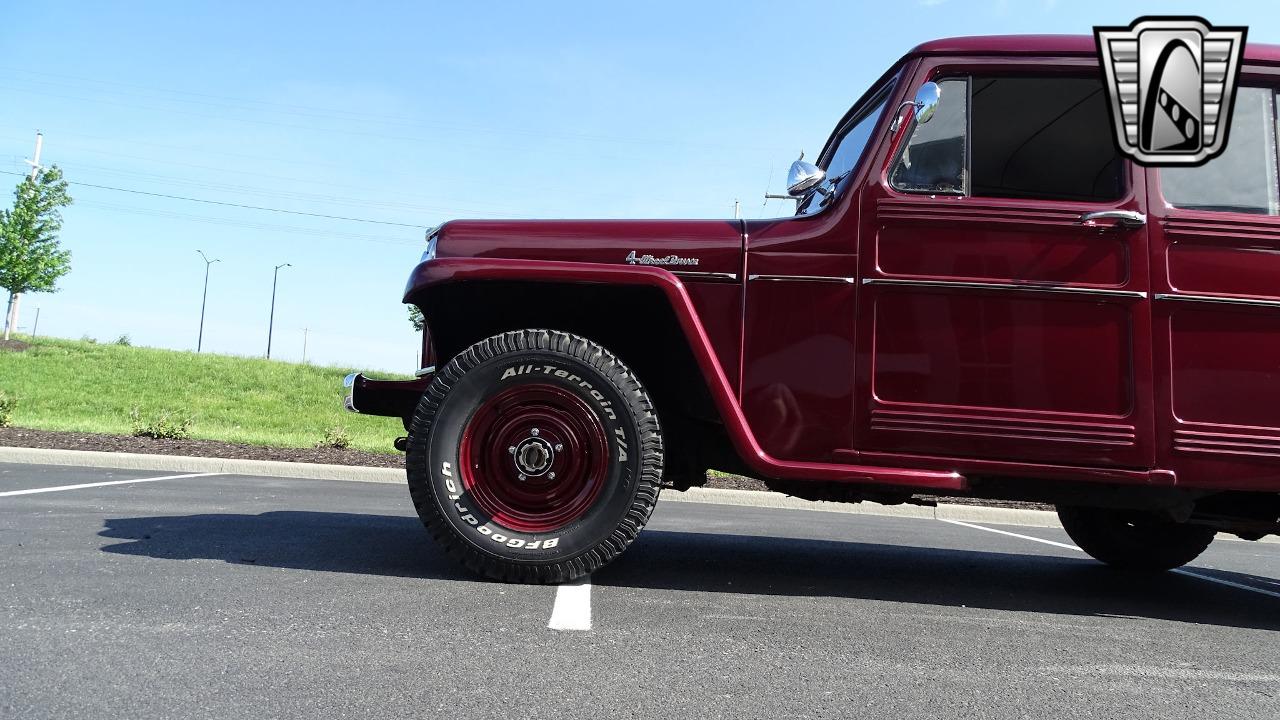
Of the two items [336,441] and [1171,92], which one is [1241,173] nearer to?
[1171,92]

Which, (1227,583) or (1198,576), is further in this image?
(1198,576)

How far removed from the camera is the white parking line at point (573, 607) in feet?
8.55


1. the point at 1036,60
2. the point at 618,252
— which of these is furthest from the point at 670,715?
the point at 1036,60

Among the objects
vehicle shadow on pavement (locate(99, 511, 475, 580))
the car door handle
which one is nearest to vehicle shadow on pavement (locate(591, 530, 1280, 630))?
vehicle shadow on pavement (locate(99, 511, 475, 580))

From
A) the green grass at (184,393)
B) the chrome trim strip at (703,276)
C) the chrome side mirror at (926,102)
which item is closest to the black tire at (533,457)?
the chrome trim strip at (703,276)

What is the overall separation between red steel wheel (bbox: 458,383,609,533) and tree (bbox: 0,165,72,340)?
33623 millimetres

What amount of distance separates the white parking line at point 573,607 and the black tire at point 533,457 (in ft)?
0.26

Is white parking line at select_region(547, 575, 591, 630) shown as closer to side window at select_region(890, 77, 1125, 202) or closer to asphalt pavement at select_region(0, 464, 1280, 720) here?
asphalt pavement at select_region(0, 464, 1280, 720)

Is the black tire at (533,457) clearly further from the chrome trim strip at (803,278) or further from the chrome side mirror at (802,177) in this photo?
the chrome side mirror at (802,177)

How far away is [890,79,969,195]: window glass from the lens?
135 inches

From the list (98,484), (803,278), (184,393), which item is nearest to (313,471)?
(98,484)

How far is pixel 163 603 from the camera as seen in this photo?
105 inches

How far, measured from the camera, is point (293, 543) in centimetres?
401

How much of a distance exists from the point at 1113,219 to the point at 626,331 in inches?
78.5
